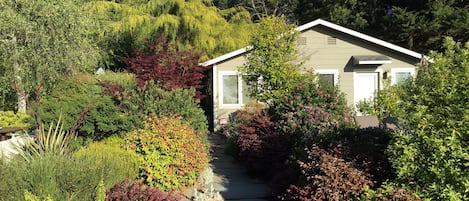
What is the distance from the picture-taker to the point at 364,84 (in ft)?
53.3

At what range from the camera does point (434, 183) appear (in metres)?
3.75

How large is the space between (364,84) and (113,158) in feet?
38.0

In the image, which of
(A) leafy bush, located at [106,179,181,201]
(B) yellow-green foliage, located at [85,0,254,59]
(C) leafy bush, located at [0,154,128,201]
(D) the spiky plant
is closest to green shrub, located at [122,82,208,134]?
(D) the spiky plant

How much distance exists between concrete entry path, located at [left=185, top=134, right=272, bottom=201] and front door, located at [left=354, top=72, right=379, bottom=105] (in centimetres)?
731

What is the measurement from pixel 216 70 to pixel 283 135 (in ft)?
27.1

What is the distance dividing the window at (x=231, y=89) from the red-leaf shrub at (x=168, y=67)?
1.50m

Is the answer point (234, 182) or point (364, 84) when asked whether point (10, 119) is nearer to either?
point (234, 182)

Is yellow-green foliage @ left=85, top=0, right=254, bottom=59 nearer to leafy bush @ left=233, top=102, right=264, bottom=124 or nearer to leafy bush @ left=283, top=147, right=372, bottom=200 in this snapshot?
leafy bush @ left=233, top=102, right=264, bottom=124

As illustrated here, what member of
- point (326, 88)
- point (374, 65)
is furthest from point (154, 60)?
point (374, 65)

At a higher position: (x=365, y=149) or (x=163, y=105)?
(x=163, y=105)

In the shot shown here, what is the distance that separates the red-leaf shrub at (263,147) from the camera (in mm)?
7992

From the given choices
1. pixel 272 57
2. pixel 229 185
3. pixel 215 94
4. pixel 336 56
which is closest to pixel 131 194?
pixel 229 185

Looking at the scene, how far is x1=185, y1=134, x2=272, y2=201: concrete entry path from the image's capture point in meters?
7.36

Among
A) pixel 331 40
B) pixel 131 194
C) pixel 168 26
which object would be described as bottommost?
pixel 131 194
